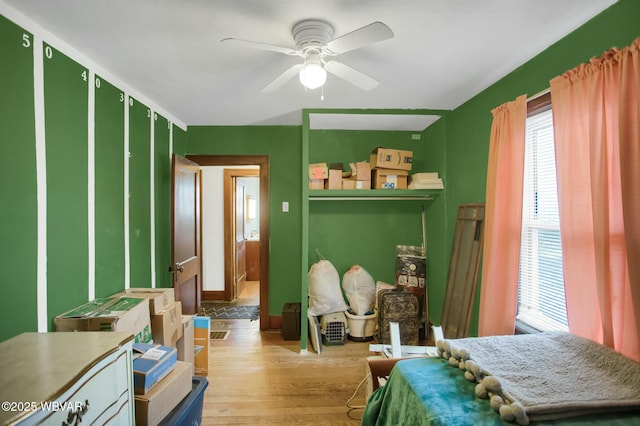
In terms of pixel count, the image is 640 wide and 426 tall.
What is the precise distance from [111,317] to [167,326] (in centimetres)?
52

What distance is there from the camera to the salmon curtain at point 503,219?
6.53 ft

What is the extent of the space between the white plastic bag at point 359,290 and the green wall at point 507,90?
97 centimetres

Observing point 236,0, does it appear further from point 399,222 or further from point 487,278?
point 399,222

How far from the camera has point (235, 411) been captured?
215 cm

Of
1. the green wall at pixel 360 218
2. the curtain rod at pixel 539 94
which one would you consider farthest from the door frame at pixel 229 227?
the curtain rod at pixel 539 94

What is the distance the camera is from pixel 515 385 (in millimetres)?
1141

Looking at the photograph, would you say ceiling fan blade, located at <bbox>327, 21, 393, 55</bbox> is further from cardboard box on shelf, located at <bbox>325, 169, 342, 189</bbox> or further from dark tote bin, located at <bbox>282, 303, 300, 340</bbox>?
dark tote bin, located at <bbox>282, 303, 300, 340</bbox>

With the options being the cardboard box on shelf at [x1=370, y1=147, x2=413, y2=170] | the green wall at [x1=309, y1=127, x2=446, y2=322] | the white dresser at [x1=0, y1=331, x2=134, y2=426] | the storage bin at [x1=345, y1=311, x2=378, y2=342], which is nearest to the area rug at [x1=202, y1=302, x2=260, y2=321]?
the green wall at [x1=309, y1=127, x2=446, y2=322]

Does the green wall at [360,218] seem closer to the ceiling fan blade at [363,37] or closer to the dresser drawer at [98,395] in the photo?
the ceiling fan blade at [363,37]

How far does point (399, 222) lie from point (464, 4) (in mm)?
2528

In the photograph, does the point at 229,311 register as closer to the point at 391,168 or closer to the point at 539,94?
the point at 391,168

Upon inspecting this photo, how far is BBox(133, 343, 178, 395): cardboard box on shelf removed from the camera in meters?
1.46

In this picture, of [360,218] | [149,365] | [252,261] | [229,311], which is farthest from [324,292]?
[252,261]

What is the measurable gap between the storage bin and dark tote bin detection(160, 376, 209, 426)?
1.78m
